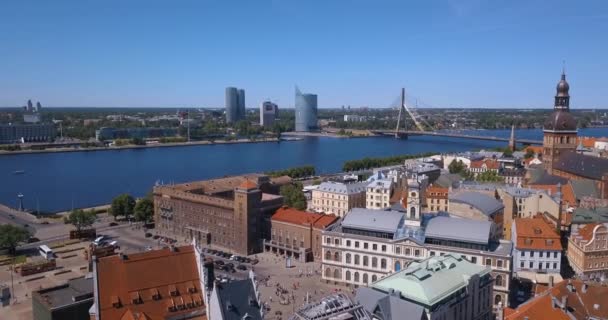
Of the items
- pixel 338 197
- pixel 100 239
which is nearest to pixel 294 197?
pixel 338 197

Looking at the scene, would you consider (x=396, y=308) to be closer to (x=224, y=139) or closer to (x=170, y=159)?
(x=170, y=159)

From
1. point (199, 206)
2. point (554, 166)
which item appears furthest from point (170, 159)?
point (554, 166)

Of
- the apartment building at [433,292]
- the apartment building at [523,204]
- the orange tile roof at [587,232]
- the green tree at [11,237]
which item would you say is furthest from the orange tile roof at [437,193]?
the green tree at [11,237]

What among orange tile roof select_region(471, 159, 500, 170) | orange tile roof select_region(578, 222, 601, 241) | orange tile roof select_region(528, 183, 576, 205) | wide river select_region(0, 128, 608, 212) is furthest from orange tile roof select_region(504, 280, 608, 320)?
wide river select_region(0, 128, 608, 212)

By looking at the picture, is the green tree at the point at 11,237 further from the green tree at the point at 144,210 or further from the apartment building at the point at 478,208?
the apartment building at the point at 478,208

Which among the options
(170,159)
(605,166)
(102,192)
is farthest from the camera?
(170,159)

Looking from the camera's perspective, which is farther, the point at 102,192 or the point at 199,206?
the point at 102,192

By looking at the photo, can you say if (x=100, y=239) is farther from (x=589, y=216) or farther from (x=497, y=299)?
(x=589, y=216)
